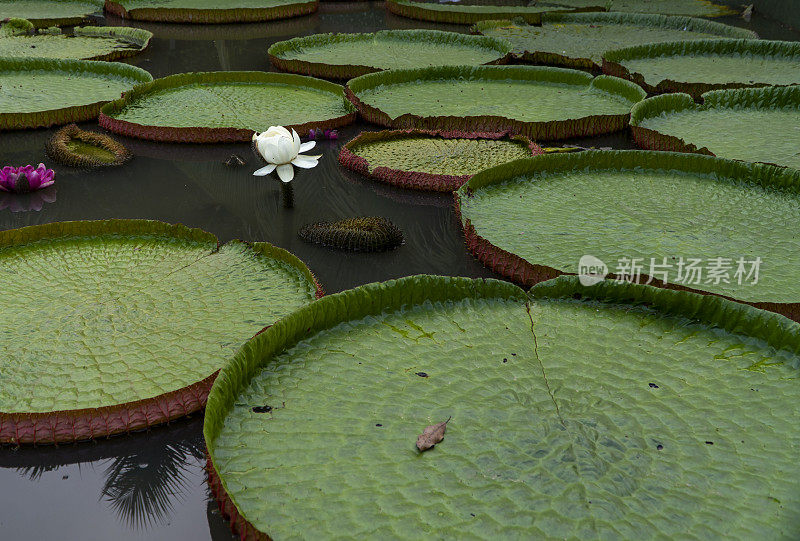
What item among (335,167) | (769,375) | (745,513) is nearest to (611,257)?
(769,375)

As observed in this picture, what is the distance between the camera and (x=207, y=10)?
21.3 feet

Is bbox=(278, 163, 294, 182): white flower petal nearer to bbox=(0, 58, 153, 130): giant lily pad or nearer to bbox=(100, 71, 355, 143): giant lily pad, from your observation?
bbox=(100, 71, 355, 143): giant lily pad

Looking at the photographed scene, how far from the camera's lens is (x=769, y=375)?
1.68 metres

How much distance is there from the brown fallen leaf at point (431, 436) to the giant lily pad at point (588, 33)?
12.9ft

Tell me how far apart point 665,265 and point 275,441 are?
1410 millimetres

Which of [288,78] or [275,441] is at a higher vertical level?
[288,78]

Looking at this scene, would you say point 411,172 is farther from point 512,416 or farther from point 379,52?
point 379,52

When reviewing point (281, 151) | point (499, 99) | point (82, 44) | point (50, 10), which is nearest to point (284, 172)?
point (281, 151)

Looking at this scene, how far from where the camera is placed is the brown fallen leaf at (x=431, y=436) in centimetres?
143

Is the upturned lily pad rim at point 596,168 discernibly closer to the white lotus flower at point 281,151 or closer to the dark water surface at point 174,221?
the dark water surface at point 174,221

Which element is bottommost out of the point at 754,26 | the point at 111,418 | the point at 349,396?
the point at 111,418

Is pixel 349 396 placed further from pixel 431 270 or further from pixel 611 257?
pixel 611 257

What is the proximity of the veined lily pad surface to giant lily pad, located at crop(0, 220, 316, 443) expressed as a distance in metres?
0.25

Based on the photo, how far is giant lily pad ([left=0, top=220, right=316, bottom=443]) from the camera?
5.42 feet
